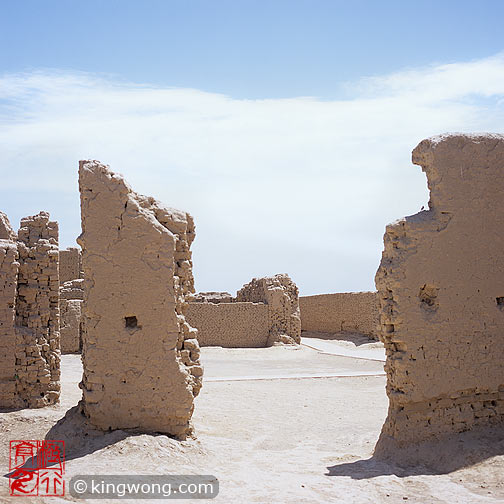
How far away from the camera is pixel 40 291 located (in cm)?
1013

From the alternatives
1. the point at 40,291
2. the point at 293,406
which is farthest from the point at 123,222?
the point at 293,406

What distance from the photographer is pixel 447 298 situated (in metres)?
8.05

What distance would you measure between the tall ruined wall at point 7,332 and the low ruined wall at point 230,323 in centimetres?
1167

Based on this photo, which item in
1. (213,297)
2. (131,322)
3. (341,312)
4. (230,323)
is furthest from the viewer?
(341,312)

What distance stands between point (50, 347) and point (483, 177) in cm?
694

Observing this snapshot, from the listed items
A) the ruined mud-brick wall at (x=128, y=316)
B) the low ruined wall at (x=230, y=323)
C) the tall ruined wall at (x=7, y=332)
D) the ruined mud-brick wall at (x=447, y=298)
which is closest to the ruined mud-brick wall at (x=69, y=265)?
the low ruined wall at (x=230, y=323)

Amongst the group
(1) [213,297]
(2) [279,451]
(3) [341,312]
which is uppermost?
(1) [213,297]

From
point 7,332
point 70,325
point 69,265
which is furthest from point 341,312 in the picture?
point 7,332

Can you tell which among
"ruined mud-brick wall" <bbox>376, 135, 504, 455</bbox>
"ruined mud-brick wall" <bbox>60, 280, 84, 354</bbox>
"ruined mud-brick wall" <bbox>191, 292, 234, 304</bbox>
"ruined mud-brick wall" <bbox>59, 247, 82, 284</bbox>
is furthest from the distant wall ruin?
"ruined mud-brick wall" <bbox>191, 292, 234, 304</bbox>

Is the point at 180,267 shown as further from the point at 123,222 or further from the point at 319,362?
the point at 319,362

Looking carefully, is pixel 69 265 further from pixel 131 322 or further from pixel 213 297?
pixel 131 322

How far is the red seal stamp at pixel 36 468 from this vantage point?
6.43m

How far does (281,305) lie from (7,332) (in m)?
13.3

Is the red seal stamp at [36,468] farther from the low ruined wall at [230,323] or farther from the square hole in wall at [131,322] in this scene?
the low ruined wall at [230,323]
